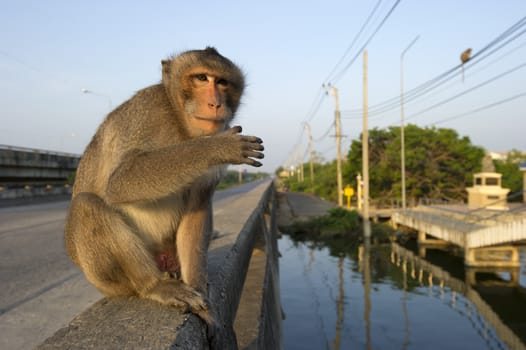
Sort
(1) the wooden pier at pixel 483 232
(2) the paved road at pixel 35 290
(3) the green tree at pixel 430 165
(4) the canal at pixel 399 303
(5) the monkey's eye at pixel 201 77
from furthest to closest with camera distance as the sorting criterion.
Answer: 1. (3) the green tree at pixel 430 165
2. (1) the wooden pier at pixel 483 232
3. (4) the canal at pixel 399 303
4. (2) the paved road at pixel 35 290
5. (5) the monkey's eye at pixel 201 77

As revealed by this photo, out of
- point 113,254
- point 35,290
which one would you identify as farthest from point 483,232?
point 113,254

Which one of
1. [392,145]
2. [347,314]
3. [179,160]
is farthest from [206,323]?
[392,145]

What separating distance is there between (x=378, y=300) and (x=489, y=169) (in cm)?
1109

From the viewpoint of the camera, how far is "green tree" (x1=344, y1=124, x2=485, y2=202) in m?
31.5

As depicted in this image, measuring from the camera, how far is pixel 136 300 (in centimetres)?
225

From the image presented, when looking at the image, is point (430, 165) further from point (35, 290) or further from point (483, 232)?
point (35, 290)

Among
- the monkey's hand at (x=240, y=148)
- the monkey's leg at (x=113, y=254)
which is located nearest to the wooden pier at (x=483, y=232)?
the monkey's hand at (x=240, y=148)

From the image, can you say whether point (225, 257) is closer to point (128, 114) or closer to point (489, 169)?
point (128, 114)

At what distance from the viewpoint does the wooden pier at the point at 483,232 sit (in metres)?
14.6

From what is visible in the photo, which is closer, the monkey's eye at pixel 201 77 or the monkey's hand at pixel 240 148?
the monkey's hand at pixel 240 148

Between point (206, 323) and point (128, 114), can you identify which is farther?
point (128, 114)

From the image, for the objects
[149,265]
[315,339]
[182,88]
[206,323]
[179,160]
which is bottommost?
[315,339]

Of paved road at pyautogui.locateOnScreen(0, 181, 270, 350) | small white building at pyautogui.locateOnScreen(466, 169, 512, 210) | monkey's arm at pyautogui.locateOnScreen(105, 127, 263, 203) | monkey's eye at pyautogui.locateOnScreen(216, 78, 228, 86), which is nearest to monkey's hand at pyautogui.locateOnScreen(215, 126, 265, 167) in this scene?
A: monkey's arm at pyautogui.locateOnScreen(105, 127, 263, 203)

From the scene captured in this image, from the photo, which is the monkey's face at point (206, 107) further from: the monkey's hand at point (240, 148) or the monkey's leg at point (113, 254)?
the monkey's leg at point (113, 254)
